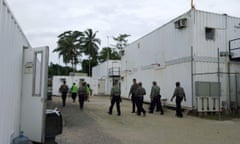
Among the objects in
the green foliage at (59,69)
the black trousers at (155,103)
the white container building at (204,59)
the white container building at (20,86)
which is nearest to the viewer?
the white container building at (20,86)

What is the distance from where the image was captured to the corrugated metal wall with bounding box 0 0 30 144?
4141mm

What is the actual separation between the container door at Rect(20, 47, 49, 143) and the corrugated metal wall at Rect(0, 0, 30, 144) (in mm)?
275

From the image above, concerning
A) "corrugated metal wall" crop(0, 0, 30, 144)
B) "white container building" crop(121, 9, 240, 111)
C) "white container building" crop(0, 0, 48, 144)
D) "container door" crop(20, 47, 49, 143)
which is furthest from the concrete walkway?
"white container building" crop(121, 9, 240, 111)

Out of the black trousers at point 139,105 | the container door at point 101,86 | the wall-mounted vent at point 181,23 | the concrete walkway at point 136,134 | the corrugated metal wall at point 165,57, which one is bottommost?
the concrete walkway at point 136,134

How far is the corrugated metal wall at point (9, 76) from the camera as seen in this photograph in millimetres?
4141

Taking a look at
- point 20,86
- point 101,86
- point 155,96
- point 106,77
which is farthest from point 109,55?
point 20,86

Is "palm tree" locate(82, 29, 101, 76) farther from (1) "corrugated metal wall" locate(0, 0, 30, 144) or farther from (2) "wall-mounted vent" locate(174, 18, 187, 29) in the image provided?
(1) "corrugated metal wall" locate(0, 0, 30, 144)

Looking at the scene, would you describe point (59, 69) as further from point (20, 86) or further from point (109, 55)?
point (20, 86)

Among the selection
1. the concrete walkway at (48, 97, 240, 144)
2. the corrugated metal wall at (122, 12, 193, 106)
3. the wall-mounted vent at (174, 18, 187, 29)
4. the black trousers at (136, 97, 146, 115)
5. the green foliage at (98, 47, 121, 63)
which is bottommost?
the concrete walkway at (48, 97, 240, 144)

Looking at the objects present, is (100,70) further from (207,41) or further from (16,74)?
(16,74)

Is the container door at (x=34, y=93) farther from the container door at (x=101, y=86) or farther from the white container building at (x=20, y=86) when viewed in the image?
the container door at (x=101, y=86)

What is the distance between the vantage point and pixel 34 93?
20.1 feet

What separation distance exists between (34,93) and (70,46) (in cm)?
4097

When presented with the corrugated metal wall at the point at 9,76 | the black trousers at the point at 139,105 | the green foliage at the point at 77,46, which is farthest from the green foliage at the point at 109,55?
the corrugated metal wall at the point at 9,76
